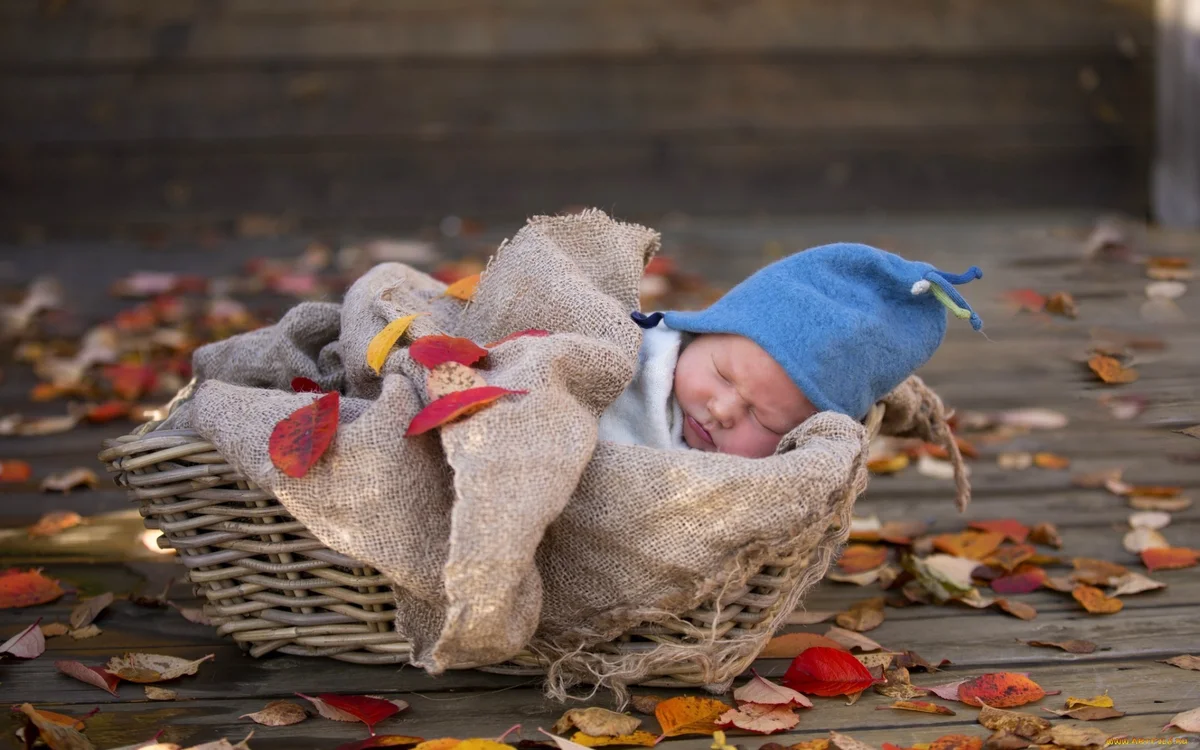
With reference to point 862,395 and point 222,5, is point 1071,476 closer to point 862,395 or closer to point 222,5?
point 862,395

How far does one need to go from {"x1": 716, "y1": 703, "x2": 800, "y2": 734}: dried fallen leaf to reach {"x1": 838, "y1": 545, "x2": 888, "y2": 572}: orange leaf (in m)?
0.60

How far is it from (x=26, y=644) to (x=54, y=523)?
53 centimetres

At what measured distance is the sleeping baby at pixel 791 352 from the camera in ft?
6.63

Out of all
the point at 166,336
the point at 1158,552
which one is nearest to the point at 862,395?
the point at 1158,552

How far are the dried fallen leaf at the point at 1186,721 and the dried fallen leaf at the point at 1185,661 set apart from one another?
184 mm

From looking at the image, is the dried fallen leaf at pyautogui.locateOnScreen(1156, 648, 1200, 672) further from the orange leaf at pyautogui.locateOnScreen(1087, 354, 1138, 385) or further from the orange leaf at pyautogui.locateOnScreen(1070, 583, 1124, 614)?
the orange leaf at pyautogui.locateOnScreen(1087, 354, 1138, 385)

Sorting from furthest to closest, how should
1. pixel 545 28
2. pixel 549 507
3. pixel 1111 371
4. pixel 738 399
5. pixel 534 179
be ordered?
1. pixel 534 179
2. pixel 545 28
3. pixel 1111 371
4. pixel 738 399
5. pixel 549 507

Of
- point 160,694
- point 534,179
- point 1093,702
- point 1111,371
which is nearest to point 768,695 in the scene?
point 1093,702

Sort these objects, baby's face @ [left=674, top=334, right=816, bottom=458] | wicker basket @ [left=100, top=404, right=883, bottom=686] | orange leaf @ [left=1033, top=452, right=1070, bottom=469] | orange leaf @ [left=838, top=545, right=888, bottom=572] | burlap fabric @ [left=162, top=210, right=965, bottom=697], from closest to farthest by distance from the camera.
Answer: burlap fabric @ [left=162, top=210, right=965, bottom=697] < wicker basket @ [left=100, top=404, right=883, bottom=686] < baby's face @ [left=674, top=334, right=816, bottom=458] < orange leaf @ [left=838, top=545, right=888, bottom=572] < orange leaf @ [left=1033, top=452, right=1070, bottom=469]

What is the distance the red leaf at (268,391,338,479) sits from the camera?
1.67 meters

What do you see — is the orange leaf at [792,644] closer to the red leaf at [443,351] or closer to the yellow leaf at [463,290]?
the red leaf at [443,351]

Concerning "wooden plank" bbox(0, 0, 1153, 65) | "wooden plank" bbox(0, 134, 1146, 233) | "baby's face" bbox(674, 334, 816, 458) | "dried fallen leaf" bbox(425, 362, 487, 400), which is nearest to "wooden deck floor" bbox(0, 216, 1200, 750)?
"baby's face" bbox(674, 334, 816, 458)

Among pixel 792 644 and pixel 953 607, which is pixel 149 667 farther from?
pixel 953 607

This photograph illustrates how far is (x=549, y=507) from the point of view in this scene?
160 cm
